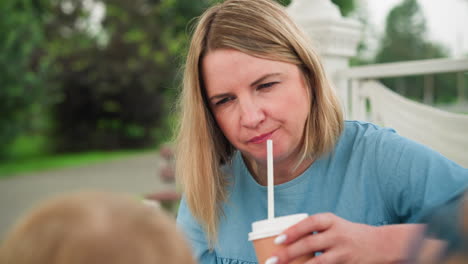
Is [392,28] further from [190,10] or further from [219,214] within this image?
[219,214]

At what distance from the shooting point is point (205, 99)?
1.52 metres

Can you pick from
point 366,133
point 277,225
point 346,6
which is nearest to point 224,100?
point 366,133

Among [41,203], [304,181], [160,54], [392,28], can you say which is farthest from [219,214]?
[392,28]

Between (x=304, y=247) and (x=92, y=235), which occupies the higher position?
(x=92, y=235)

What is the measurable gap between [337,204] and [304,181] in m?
0.12

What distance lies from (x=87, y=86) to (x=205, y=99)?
12.0 meters

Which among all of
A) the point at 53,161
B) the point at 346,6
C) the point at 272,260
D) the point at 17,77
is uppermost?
the point at 346,6

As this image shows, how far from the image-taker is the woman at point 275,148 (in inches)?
50.7

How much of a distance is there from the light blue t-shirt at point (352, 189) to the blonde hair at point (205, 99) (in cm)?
4

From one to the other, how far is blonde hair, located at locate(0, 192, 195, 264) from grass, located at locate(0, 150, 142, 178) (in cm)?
966

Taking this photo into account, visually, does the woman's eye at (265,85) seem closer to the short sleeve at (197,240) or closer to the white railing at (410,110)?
the short sleeve at (197,240)

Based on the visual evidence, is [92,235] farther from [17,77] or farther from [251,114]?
[17,77]

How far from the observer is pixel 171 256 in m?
0.48

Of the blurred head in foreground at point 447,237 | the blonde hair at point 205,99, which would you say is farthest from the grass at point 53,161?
the blurred head in foreground at point 447,237
